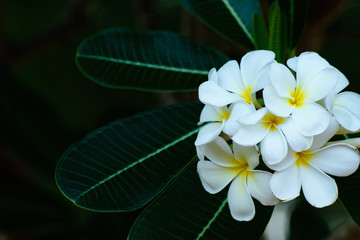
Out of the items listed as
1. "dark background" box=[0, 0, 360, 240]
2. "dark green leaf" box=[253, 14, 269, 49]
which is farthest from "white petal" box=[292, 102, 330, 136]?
"dark background" box=[0, 0, 360, 240]

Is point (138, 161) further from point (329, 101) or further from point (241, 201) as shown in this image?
point (329, 101)

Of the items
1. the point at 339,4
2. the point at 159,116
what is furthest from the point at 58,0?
the point at 159,116

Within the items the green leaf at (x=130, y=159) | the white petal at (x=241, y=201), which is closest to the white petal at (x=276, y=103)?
the white petal at (x=241, y=201)

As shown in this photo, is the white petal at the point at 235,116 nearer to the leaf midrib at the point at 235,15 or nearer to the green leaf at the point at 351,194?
the green leaf at the point at 351,194

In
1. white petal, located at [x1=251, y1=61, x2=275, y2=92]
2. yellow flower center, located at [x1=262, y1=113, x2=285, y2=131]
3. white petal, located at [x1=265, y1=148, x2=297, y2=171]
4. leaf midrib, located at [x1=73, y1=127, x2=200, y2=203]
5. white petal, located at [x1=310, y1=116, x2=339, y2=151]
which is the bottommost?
leaf midrib, located at [x1=73, y1=127, x2=200, y2=203]

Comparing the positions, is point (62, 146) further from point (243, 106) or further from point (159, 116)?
point (243, 106)

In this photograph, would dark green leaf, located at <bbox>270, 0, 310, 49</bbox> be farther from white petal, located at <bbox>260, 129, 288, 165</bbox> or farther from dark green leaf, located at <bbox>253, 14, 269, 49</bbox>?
white petal, located at <bbox>260, 129, 288, 165</bbox>
